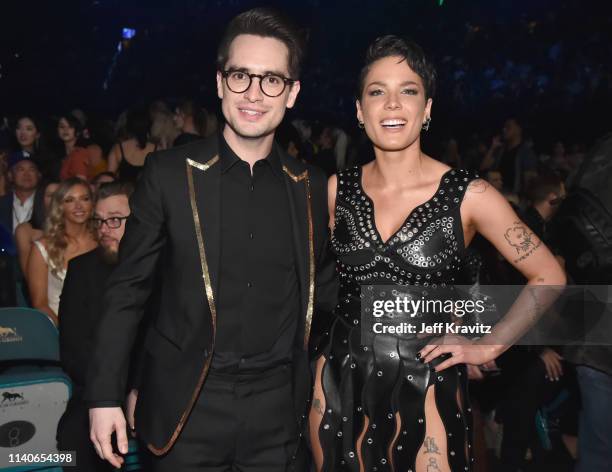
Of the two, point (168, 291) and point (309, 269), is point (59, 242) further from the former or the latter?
point (309, 269)

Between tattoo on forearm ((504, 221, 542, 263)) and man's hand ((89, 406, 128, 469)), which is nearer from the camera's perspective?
man's hand ((89, 406, 128, 469))

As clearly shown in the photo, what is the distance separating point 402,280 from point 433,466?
2.35ft

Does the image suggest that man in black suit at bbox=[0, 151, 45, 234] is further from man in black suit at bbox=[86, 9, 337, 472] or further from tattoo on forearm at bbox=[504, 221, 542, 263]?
tattoo on forearm at bbox=[504, 221, 542, 263]

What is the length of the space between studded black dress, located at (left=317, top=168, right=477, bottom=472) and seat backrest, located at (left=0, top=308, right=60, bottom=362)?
1860mm

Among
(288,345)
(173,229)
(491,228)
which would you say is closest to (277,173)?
(173,229)

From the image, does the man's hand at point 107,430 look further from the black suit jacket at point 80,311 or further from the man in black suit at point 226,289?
the black suit jacket at point 80,311

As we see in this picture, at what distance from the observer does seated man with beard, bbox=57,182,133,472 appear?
363cm

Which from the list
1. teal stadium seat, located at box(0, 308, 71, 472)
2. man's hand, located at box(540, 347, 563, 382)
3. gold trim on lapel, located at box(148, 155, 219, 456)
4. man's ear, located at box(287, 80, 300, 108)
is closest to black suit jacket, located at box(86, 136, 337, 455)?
gold trim on lapel, located at box(148, 155, 219, 456)

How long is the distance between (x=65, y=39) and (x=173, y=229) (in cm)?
1772

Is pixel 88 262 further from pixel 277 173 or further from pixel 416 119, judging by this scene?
pixel 416 119

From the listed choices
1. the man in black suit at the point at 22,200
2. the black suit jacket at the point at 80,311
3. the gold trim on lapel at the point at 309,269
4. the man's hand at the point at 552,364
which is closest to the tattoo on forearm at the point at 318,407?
the gold trim on lapel at the point at 309,269

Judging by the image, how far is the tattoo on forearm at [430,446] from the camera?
2.71 metres

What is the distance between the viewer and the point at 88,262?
4152mm

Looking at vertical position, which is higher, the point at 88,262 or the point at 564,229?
the point at 564,229
